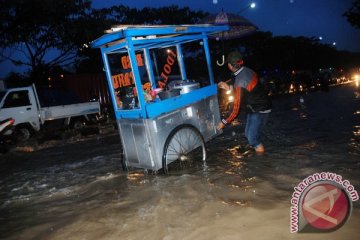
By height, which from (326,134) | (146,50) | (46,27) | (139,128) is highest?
(46,27)

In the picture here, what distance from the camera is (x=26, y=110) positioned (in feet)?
37.0

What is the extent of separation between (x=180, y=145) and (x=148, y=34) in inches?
80.0

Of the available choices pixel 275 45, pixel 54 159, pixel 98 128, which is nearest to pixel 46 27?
pixel 98 128

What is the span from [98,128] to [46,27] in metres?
6.78

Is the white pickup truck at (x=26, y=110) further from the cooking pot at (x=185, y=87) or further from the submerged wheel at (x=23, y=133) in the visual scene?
the cooking pot at (x=185, y=87)

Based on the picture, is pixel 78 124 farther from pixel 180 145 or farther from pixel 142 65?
pixel 180 145

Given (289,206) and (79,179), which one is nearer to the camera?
(289,206)

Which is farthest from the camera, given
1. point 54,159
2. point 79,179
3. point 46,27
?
point 46,27

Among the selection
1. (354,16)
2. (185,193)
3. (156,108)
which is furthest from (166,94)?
(354,16)

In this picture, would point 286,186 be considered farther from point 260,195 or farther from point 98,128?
point 98,128

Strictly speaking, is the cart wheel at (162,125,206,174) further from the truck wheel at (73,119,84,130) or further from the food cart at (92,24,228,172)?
the truck wheel at (73,119,84,130)

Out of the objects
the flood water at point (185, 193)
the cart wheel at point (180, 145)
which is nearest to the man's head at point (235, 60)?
the cart wheel at point (180, 145)

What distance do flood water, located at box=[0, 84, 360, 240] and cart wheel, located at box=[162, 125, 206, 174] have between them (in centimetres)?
25

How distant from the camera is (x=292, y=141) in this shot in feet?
23.2
